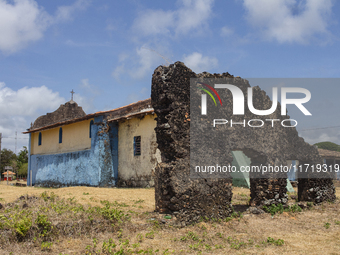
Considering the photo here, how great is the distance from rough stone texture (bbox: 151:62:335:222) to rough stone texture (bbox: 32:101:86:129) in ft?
70.4

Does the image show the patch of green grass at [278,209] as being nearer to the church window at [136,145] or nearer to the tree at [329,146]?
the church window at [136,145]

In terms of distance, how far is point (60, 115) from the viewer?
89.5ft

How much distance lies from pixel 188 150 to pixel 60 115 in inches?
886

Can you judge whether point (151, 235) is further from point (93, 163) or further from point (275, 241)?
point (93, 163)

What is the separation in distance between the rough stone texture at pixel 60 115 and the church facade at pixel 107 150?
19.1 ft

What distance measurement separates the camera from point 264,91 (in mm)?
8758

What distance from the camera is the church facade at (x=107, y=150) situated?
15664mm

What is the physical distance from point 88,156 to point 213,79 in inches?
468

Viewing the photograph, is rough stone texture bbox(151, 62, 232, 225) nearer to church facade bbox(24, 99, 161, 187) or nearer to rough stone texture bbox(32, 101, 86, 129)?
church facade bbox(24, 99, 161, 187)

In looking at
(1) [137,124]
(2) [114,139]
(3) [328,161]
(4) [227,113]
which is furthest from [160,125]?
(3) [328,161]

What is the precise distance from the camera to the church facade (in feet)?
51.4

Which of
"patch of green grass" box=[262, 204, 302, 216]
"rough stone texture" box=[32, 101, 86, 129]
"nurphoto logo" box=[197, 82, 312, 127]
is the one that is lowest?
"patch of green grass" box=[262, 204, 302, 216]

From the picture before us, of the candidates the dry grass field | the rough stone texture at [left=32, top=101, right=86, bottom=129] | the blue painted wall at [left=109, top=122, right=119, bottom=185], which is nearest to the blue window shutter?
the blue painted wall at [left=109, top=122, right=119, bottom=185]

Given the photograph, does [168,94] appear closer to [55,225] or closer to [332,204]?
[55,225]
